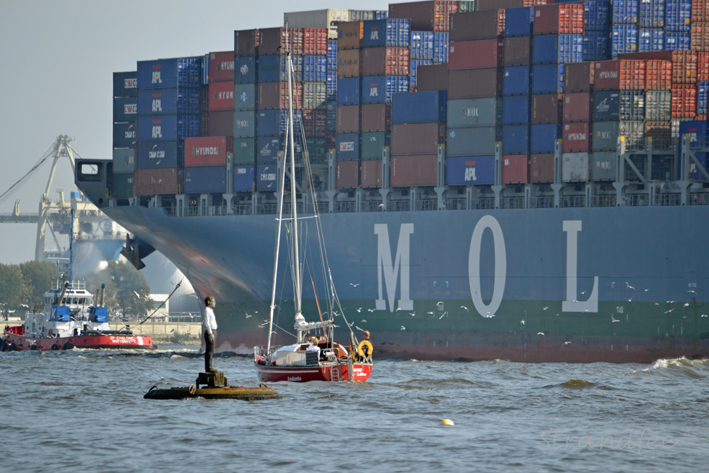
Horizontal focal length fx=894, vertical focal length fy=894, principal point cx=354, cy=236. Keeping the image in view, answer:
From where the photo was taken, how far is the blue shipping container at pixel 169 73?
57594 mm

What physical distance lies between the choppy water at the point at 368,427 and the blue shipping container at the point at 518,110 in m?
19.8

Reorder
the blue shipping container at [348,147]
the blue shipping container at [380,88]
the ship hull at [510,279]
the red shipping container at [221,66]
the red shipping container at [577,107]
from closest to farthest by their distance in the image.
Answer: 1. the ship hull at [510,279]
2. the red shipping container at [577,107]
3. the blue shipping container at [380,88]
4. the blue shipping container at [348,147]
5. the red shipping container at [221,66]

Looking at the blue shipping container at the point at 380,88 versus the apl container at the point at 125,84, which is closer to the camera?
the blue shipping container at the point at 380,88

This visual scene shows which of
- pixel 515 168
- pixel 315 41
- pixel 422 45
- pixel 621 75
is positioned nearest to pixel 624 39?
pixel 621 75

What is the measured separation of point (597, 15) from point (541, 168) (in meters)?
9.84

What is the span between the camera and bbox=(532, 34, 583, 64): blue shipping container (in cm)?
4888

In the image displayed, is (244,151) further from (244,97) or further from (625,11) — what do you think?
(625,11)

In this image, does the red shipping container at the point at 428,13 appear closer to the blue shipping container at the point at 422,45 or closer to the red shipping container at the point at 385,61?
the blue shipping container at the point at 422,45

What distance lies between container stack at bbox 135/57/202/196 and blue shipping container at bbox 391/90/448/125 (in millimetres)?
13945

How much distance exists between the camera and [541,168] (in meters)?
48.8

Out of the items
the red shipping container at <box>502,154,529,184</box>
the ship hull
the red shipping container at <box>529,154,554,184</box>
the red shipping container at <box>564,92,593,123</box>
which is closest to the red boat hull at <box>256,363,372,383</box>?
the ship hull

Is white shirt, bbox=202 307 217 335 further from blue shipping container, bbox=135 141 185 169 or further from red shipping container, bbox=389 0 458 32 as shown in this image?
red shipping container, bbox=389 0 458 32

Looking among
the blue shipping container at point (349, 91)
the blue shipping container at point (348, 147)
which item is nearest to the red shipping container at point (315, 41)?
the blue shipping container at point (349, 91)

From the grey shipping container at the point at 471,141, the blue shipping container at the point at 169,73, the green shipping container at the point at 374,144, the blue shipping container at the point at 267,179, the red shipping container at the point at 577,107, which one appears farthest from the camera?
the blue shipping container at the point at 169,73
